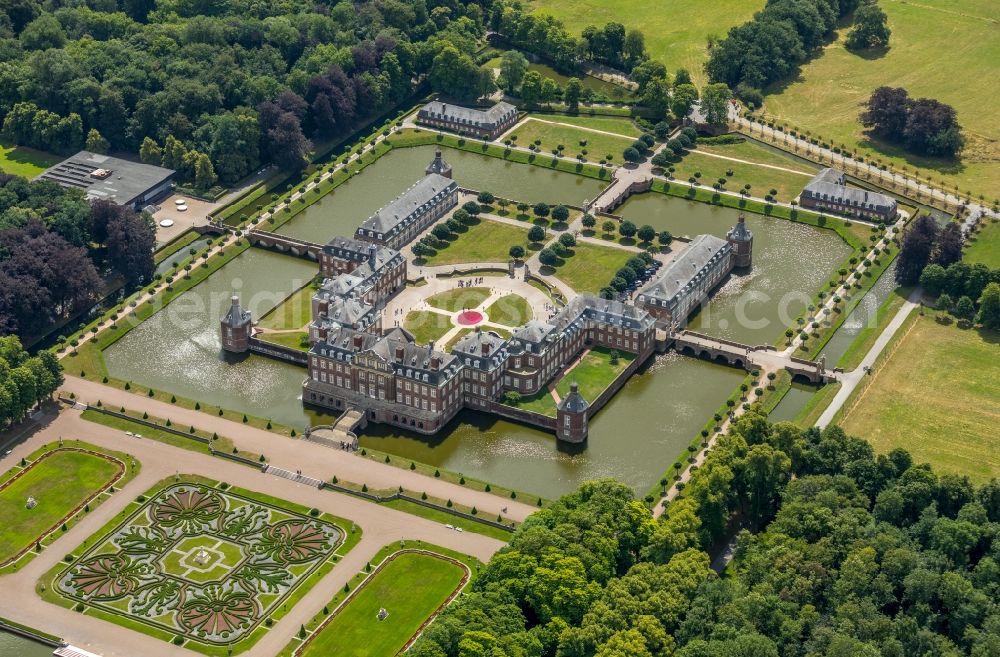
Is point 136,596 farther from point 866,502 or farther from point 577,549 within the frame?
point 866,502

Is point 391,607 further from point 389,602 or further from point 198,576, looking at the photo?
point 198,576

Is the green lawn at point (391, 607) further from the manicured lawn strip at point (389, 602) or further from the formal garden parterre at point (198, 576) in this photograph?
the formal garden parterre at point (198, 576)

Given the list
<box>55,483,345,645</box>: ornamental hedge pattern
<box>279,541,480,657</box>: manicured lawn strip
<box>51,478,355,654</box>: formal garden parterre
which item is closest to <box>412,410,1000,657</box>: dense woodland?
<box>279,541,480,657</box>: manicured lawn strip

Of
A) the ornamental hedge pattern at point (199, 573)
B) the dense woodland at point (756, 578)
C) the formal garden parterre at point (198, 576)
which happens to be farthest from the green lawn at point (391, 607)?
the ornamental hedge pattern at point (199, 573)

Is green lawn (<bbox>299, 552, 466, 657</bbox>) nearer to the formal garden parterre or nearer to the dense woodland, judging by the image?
the formal garden parterre

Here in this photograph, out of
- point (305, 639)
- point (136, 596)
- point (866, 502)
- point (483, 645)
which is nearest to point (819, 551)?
point (866, 502)
